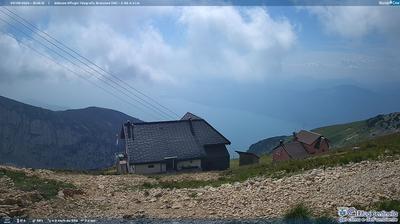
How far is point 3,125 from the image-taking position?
161 metres

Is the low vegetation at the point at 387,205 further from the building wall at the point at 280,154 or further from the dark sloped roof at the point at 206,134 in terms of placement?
the building wall at the point at 280,154

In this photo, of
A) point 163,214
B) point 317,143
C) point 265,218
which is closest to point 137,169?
point 317,143

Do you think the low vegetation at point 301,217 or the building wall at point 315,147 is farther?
the building wall at point 315,147

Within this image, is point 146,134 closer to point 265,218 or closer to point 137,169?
point 137,169

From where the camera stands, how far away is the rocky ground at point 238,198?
15945 millimetres

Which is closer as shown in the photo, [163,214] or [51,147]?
[163,214]

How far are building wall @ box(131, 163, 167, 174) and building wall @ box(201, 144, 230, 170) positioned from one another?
5.80 meters

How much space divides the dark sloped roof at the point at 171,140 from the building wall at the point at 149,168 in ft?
2.14

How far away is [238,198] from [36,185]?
469 inches

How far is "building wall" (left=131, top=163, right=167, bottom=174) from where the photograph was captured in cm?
4822

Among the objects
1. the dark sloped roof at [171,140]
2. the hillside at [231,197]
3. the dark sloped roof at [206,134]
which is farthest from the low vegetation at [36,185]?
the dark sloped roof at [206,134]

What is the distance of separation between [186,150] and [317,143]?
20.2m

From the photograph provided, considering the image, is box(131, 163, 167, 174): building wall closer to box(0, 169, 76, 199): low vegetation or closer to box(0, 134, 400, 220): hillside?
box(0, 169, 76, 199): low vegetation

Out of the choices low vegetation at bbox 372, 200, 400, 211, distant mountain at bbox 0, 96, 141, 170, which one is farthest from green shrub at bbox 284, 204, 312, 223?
distant mountain at bbox 0, 96, 141, 170
